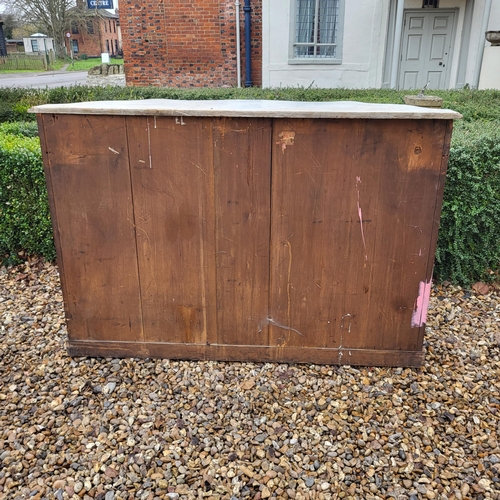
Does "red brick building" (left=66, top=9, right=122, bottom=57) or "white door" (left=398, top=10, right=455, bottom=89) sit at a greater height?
"red brick building" (left=66, top=9, right=122, bottom=57)

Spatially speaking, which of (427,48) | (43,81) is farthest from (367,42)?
(43,81)

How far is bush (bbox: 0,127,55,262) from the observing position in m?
4.57

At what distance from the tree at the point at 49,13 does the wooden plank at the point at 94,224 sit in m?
48.0

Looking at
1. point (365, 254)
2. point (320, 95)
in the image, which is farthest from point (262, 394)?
point (320, 95)

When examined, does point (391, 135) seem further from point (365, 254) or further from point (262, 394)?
point (262, 394)

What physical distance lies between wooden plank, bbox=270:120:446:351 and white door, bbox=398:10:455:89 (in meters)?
11.6

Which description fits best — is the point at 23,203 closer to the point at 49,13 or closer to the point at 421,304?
the point at 421,304

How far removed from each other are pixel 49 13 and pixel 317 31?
132 ft

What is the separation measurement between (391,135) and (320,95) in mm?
6669

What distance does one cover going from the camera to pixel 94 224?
2869mm

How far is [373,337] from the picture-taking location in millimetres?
3002

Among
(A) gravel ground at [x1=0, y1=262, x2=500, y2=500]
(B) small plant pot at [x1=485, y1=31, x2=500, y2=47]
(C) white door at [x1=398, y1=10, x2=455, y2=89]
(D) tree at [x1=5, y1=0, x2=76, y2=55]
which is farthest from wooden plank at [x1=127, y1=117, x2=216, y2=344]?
(D) tree at [x1=5, y1=0, x2=76, y2=55]

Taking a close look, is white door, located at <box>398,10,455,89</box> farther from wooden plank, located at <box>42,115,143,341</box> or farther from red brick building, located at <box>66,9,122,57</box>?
red brick building, located at <box>66,9,122,57</box>

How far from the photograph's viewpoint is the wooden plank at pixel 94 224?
271 centimetres
